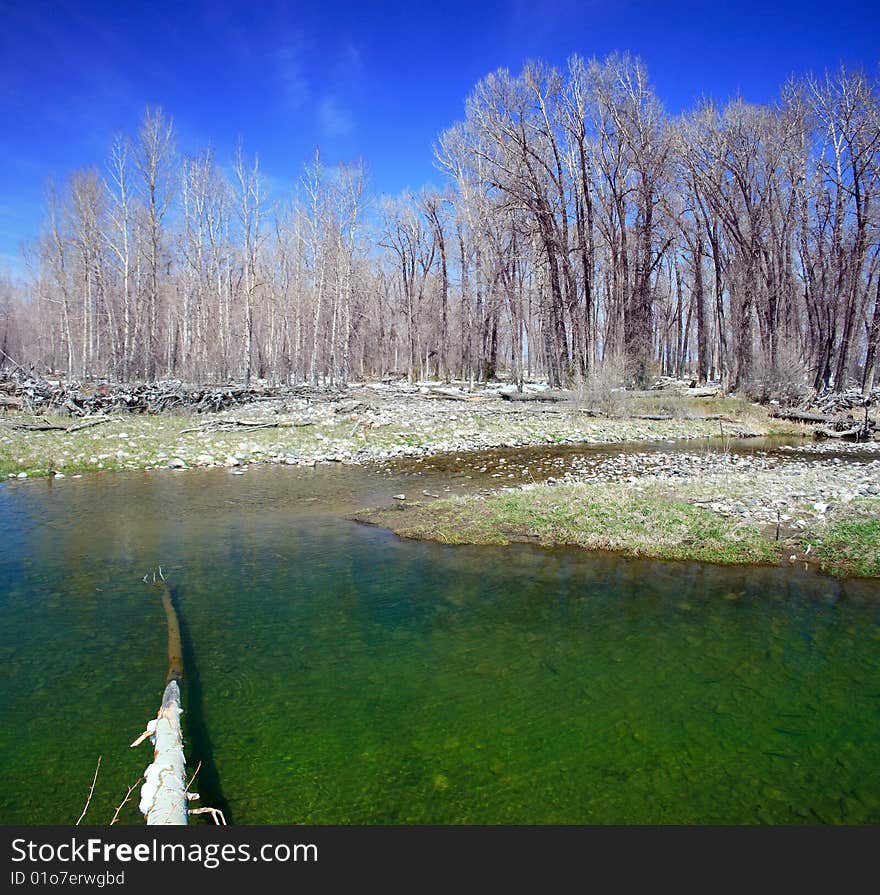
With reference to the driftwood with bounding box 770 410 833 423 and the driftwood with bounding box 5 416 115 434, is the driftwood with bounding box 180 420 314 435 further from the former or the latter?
the driftwood with bounding box 770 410 833 423

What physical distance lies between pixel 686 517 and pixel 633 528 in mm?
899

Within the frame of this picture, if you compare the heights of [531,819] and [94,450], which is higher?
[94,450]

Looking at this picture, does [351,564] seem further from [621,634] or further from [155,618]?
[621,634]

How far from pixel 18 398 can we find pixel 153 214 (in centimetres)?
1197

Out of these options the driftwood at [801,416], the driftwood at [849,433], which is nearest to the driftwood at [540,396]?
the driftwood at [801,416]

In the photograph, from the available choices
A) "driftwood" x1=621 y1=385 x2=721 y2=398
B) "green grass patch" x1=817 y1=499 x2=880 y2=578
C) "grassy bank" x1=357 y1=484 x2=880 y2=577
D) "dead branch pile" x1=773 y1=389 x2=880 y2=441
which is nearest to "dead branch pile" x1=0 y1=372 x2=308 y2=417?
"driftwood" x1=621 y1=385 x2=721 y2=398

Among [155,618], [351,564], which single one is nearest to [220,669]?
[155,618]

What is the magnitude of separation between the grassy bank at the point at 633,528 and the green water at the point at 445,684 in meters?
0.42

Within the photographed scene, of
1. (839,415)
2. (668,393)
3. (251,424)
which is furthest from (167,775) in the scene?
(668,393)

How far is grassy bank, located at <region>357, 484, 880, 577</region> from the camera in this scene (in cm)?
736

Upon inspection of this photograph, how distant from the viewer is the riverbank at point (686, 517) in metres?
7.47

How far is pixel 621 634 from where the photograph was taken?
5.44 meters

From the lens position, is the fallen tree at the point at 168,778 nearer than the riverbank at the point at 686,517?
Yes

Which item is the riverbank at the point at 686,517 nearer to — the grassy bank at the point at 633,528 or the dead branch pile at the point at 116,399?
the grassy bank at the point at 633,528
